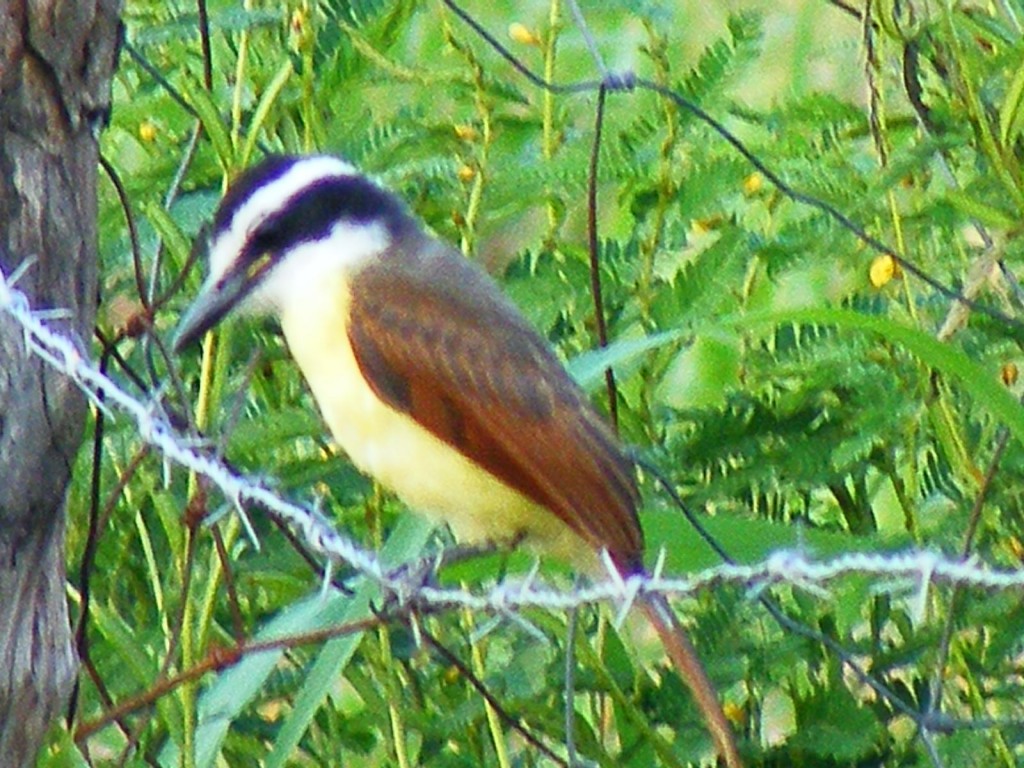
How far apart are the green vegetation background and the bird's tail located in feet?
0.24

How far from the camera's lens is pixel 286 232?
9.37ft

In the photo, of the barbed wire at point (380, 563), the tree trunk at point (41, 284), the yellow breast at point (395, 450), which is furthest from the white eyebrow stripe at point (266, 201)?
the tree trunk at point (41, 284)

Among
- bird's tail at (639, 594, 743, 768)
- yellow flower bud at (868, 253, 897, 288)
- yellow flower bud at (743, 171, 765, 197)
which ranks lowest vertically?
bird's tail at (639, 594, 743, 768)

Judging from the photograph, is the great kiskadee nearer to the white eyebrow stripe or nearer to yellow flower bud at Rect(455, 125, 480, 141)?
the white eyebrow stripe

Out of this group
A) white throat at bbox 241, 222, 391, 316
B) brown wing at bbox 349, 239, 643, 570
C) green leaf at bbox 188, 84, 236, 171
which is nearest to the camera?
green leaf at bbox 188, 84, 236, 171

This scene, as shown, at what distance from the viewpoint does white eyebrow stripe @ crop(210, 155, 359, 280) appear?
2.62m

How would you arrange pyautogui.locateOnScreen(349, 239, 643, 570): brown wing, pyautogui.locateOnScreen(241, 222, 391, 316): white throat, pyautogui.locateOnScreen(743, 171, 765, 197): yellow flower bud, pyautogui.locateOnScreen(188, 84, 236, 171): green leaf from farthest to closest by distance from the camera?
pyautogui.locateOnScreen(743, 171, 765, 197): yellow flower bud
pyautogui.locateOnScreen(241, 222, 391, 316): white throat
pyautogui.locateOnScreen(349, 239, 643, 570): brown wing
pyautogui.locateOnScreen(188, 84, 236, 171): green leaf

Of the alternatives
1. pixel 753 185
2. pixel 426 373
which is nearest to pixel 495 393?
pixel 426 373

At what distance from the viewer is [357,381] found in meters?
2.76

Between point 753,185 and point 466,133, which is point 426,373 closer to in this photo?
point 466,133

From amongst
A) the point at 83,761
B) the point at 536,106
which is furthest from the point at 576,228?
the point at 83,761

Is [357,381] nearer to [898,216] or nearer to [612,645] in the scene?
[612,645]

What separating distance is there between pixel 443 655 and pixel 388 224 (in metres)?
0.65

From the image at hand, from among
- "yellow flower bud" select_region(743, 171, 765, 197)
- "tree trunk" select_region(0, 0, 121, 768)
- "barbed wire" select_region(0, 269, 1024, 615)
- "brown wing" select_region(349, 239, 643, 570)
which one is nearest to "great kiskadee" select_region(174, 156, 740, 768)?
"brown wing" select_region(349, 239, 643, 570)
